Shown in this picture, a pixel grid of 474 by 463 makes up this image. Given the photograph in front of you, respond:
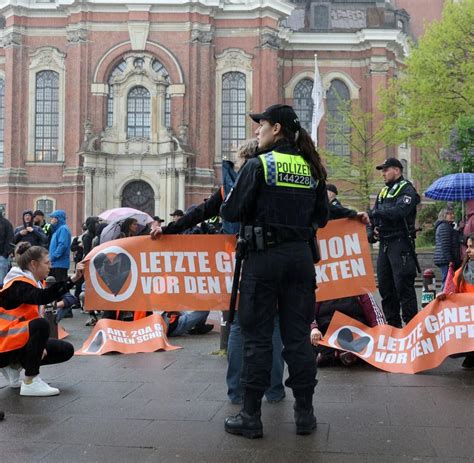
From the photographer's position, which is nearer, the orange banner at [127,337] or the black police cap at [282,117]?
the black police cap at [282,117]

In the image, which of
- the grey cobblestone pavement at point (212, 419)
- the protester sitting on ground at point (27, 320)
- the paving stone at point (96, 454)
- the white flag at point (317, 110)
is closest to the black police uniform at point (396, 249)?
the grey cobblestone pavement at point (212, 419)

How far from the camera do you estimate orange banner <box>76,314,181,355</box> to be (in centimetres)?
864

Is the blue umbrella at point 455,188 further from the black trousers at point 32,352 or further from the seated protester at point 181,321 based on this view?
the black trousers at point 32,352

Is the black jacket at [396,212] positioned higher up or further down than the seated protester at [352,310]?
higher up

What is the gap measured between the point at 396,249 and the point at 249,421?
4369 mm

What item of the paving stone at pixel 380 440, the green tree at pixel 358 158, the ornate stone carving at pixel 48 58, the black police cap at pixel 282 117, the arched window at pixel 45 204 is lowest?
the paving stone at pixel 380 440

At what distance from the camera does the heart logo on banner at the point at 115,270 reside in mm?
7023

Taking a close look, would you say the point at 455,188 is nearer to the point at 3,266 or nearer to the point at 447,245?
the point at 447,245

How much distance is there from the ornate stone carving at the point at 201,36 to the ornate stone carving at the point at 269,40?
3044mm

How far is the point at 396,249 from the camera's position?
859 centimetres

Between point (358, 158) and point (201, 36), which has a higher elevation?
point (201, 36)

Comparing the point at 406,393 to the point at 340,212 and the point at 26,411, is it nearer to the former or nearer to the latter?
the point at 340,212

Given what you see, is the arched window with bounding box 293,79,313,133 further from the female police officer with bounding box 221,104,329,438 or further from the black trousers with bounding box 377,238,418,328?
the female police officer with bounding box 221,104,329,438

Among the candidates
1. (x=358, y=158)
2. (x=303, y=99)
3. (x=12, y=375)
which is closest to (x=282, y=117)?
(x=12, y=375)
